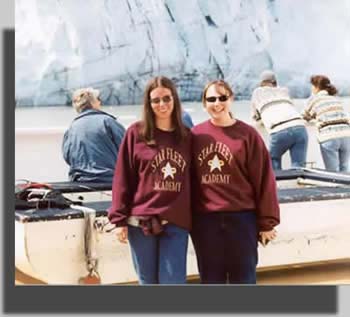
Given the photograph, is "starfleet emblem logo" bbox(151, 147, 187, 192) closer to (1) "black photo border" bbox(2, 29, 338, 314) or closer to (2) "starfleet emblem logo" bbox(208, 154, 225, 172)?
(2) "starfleet emblem logo" bbox(208, 154, 225, 172)

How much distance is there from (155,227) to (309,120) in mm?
721

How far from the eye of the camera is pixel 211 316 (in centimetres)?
272

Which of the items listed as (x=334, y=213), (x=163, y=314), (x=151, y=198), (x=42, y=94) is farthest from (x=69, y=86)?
(x=334, y=213)

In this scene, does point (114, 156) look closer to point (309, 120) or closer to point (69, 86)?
point (69, 86)

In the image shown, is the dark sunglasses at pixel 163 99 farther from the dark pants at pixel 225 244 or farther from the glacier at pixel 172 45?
the dark pants at pixel 225 244

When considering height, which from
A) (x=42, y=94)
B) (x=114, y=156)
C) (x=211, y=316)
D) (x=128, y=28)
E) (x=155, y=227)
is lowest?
(x=211, y=316)

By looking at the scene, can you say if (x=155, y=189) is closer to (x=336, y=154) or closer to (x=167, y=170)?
(x=167, y=170)

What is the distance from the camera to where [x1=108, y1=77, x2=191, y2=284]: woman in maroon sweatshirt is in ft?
7.93

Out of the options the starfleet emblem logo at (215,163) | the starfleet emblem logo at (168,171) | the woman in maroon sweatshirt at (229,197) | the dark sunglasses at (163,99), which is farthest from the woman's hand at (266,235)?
the dark sunglasses at (163,99)

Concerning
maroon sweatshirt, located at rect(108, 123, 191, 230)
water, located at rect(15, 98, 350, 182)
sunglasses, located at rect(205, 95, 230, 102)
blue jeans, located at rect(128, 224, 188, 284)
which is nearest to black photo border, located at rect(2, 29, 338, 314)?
water, located at rect(15, 98, 350, 182)

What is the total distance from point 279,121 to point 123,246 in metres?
0.66

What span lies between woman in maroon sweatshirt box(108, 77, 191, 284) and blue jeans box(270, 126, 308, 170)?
416 mm

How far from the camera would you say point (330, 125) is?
2.86 m

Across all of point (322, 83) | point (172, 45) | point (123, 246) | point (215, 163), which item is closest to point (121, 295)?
point (123, 246)
